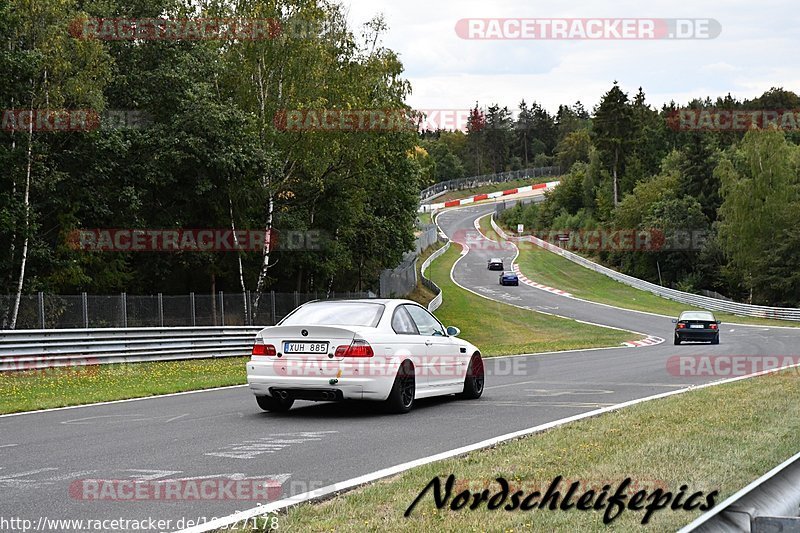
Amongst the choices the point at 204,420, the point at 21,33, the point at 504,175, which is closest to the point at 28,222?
the point at 21,33

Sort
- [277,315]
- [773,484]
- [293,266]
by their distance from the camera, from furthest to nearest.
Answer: [293,266] → [277,315] → [773,484]

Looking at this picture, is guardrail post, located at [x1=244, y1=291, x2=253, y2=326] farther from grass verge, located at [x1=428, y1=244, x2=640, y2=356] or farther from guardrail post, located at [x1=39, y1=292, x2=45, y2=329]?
grass verge, located at [x1=428, y1=244, x2=640, y2=356]

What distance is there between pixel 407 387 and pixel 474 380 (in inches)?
89.4

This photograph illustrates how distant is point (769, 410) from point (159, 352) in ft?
57.2

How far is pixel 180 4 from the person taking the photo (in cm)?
3781

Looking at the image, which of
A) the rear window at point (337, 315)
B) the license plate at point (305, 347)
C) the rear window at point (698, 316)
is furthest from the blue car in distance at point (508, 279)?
the license plate at point (305, 347)

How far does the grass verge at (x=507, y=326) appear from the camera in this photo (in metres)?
45.4

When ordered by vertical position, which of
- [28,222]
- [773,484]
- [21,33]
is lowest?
[773,484]

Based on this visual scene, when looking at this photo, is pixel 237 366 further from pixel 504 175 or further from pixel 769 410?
pixel 504 175

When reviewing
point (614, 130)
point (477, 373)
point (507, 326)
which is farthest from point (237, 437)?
point (614, 130)

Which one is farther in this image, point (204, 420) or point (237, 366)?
point (237, 366)

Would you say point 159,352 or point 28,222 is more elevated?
point 28,222

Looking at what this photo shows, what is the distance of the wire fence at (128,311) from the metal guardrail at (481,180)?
124 meters

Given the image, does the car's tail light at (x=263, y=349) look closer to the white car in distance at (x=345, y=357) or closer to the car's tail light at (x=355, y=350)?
the white car in distance at (x=345, y=357)
